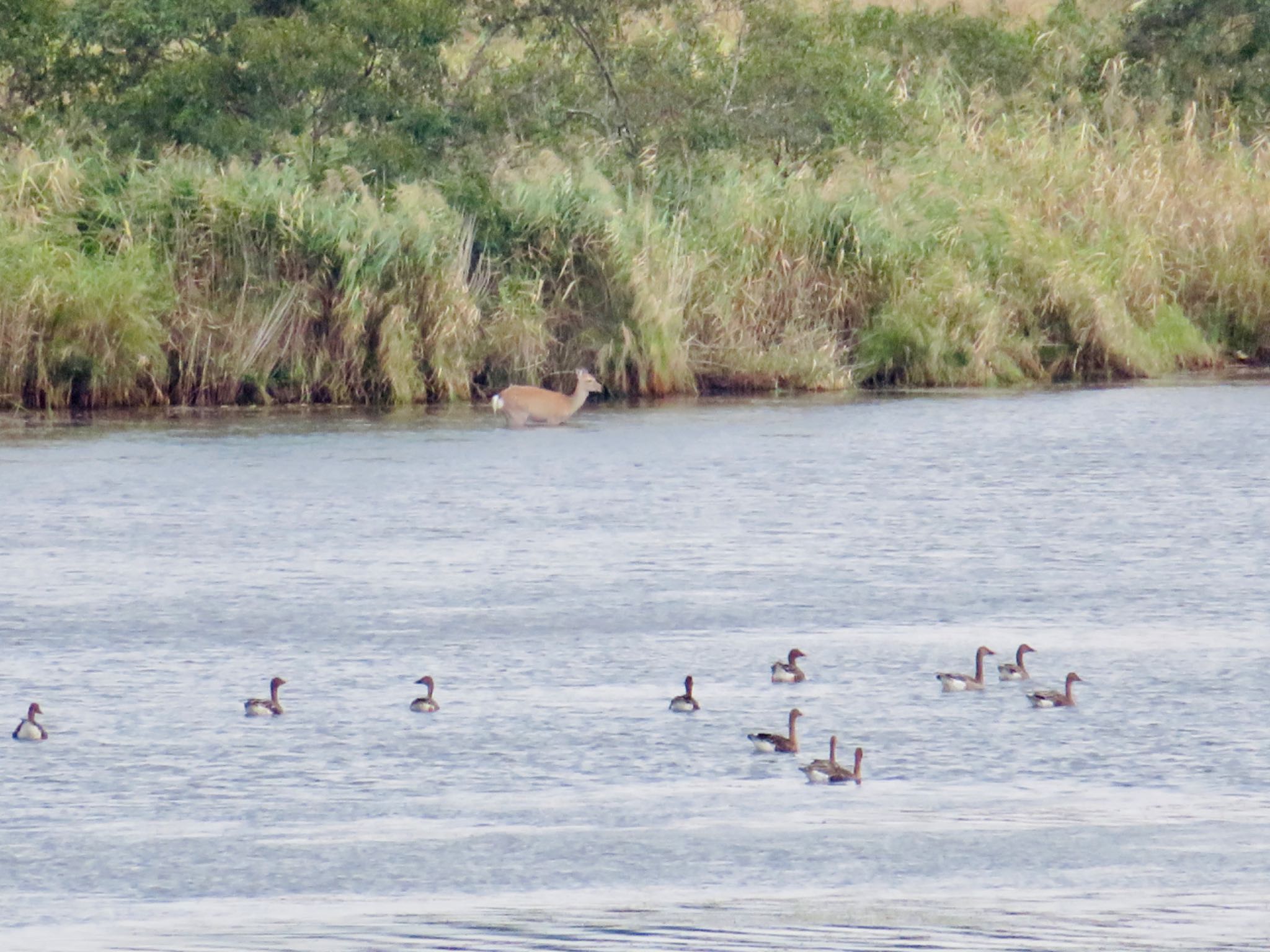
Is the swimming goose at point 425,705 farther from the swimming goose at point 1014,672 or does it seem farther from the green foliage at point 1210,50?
the green foliage at point 1210,50

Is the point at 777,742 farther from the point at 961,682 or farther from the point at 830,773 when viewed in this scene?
the point at 961,682

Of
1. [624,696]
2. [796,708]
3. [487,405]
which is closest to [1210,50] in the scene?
[487,405]

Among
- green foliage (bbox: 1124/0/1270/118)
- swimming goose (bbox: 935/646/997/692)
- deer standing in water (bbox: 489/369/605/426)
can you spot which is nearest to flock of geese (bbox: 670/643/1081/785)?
swimming goose (bbox: 935/646/997/692)

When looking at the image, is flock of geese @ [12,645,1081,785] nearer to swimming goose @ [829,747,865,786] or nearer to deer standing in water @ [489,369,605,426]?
swimming goose @ [829,747,865,786]

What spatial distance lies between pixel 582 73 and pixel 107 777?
19949 millimetres

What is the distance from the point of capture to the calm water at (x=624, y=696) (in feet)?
25.4

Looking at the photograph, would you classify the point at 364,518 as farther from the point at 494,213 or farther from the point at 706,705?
the point at 494,213

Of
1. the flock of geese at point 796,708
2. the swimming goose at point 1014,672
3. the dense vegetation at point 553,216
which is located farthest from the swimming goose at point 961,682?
the dense vegetation at point 553,216

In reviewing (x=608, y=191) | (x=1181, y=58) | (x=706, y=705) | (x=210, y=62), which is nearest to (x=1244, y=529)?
(x=706, y=705)

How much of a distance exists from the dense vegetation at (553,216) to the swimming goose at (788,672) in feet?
43.6

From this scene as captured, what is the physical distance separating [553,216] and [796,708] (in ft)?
51.9

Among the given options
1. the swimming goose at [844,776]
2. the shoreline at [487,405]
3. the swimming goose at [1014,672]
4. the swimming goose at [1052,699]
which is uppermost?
the shoreline at [487,405]

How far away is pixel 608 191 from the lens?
25828mm

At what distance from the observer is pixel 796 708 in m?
10.2
